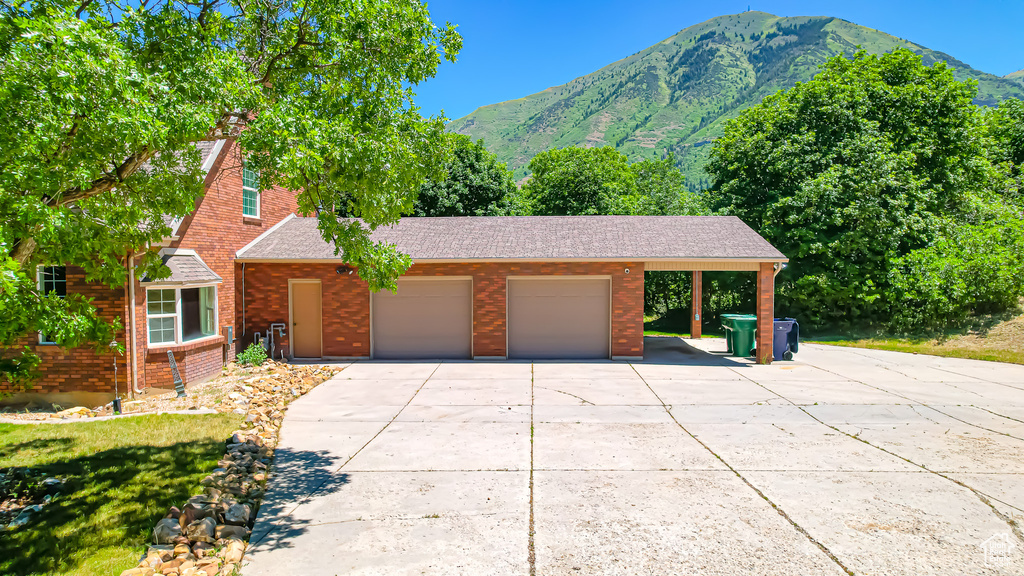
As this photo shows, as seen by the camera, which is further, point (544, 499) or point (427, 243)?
point (427, 243)

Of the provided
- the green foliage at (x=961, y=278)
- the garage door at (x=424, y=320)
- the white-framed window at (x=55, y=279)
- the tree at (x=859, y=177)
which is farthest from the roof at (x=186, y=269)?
the green foliage at (x=961, y=278)

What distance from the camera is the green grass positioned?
640 inches

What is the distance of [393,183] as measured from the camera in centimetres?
667

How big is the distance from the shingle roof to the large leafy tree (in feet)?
24.4

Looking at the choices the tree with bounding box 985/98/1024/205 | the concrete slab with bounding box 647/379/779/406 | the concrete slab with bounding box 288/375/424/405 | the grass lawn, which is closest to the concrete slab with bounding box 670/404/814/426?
the concrete slab with bounding box 647/379/779/406

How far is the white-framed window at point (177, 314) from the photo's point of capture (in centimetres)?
1140

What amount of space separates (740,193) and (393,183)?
21415mm

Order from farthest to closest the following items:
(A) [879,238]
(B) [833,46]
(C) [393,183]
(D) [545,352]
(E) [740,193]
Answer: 1. (B) [833,46]
2. (E) [740,193]
3. (A) [879,238]
4. (D) [545,352]
5. (C) [393,183]

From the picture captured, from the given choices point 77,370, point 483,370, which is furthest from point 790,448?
point 77,370

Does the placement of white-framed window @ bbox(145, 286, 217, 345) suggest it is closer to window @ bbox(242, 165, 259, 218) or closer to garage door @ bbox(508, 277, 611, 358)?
window @ bbox(242, 165, 259, 218)

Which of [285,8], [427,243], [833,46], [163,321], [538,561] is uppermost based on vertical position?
[833,46]

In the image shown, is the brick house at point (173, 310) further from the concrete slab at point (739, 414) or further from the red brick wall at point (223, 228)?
the concrete slab at point (739, 414)

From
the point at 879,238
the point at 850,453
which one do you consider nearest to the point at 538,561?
the point at 850,453

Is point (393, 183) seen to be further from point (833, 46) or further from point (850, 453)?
point (833, 46)
